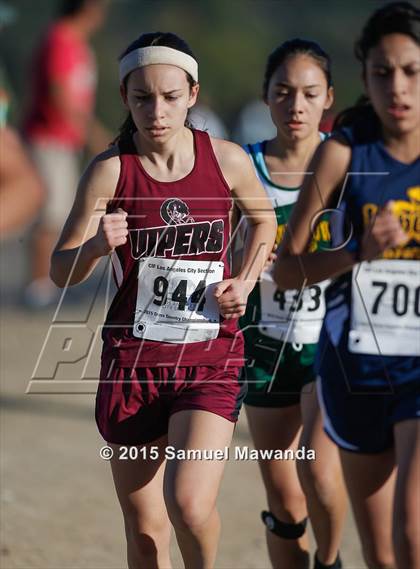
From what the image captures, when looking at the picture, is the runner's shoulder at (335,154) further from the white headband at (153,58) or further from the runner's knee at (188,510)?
the runner's knee at (188,510)

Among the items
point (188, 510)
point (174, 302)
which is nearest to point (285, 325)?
point (174, 302)

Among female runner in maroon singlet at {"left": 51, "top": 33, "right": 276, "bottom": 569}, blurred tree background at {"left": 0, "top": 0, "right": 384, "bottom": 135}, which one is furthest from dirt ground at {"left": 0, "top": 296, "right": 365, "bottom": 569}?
blurred tree background at {"left": 0, "top": 0, "right": 384, "bottom": 135}

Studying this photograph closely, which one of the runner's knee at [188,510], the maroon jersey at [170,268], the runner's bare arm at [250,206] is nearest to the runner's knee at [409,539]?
the runner's knee at [188,510]

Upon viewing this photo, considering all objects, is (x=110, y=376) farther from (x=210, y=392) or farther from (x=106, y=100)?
(x=106, y=100)

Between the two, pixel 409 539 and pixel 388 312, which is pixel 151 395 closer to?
pixel 388 312

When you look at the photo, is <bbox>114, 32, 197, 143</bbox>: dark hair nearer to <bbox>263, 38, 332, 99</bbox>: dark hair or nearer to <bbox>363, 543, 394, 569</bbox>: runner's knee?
<bbox>263, 38, 332, 99</bbox>: dark hair

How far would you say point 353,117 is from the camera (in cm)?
374

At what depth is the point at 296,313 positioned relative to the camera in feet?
15.1

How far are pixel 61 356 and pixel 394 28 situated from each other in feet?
20.3

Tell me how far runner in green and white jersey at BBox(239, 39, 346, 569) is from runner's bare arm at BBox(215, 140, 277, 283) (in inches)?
10.7

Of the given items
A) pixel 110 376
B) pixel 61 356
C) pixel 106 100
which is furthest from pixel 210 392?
pixel 106 100

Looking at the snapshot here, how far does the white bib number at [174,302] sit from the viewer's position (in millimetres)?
3924

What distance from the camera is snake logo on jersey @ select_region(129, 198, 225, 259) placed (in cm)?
388

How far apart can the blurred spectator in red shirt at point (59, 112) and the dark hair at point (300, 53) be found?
230 inches
